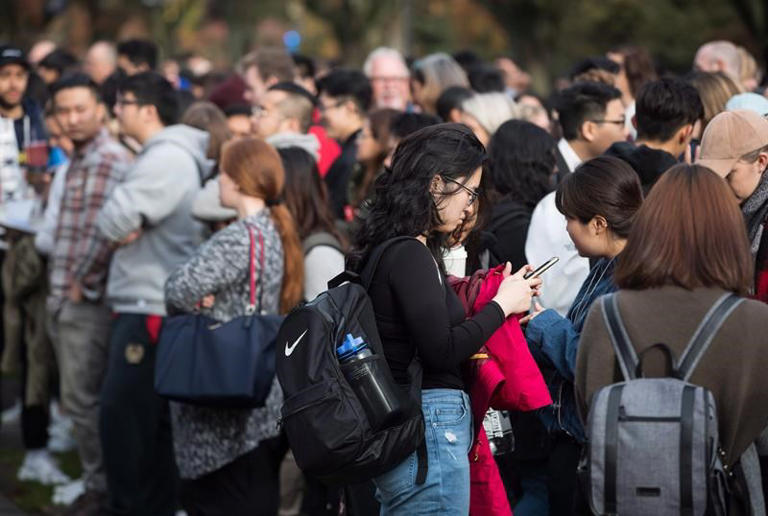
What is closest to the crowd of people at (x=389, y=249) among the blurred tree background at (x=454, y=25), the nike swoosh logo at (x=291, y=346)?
the nike swoosh logo at (x=291, y=346)

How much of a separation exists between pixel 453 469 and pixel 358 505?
0.69 meters

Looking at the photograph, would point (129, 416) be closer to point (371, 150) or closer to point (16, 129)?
point (371, 150)

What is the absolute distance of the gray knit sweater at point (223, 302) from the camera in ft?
20.1

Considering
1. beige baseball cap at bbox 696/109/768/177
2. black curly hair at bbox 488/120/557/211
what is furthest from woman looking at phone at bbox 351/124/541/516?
black curly hair at bbox 488/120/557/211

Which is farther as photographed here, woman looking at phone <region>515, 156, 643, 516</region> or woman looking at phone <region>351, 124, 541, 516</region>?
woman looking at phone <region>515, 156, 643, 516</region>

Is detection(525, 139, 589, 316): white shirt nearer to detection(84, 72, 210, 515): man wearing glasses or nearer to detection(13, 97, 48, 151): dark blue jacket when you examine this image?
detection(84, 72, 210, 515): man wearing glasses

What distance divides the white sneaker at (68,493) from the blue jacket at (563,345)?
404 centimetres

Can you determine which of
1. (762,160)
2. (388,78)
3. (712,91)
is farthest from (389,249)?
(388,78)

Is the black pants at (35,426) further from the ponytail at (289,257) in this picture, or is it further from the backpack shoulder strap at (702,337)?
the backpack shoulder strap at (702,337)

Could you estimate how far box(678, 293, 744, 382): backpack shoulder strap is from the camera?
371 centimetres

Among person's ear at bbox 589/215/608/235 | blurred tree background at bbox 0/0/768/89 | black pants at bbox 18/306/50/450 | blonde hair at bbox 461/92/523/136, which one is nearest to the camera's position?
person's ear at bbox 589/215/608/235

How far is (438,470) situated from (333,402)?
45cm

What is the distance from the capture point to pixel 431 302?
4180 millimetres

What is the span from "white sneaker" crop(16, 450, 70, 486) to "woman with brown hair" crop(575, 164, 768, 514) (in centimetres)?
563
